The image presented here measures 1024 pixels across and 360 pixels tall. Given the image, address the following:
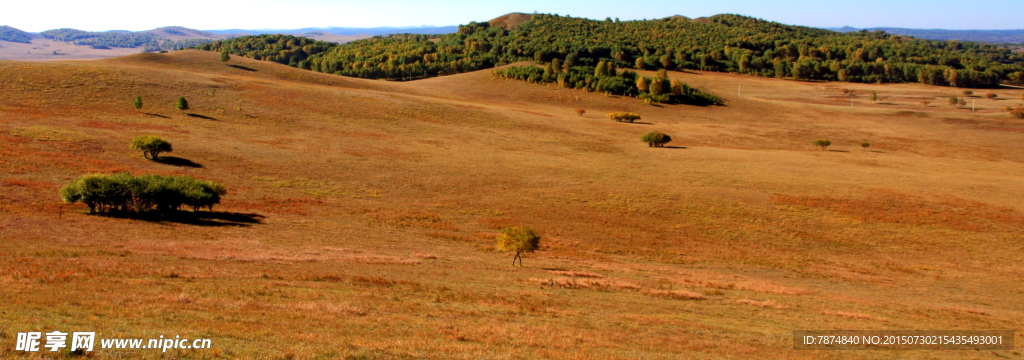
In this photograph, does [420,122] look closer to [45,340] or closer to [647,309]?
[647,309]

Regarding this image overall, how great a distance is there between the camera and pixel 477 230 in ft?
121

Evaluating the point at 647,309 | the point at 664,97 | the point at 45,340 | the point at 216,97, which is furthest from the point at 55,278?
the point at 664,97

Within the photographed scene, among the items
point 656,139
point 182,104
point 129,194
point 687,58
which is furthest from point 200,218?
point 687,58

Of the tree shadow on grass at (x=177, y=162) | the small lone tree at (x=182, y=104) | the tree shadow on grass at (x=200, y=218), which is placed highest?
the small lone tree at (x=182, y=104)

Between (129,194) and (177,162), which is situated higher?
(129,194)

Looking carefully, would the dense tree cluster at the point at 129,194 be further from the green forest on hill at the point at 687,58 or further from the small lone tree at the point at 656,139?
the green forest on hill at the point at 687,58

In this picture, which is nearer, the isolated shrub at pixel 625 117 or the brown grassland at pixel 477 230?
the brown grassland at pixel 477 230

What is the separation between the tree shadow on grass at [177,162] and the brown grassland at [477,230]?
0.69 m

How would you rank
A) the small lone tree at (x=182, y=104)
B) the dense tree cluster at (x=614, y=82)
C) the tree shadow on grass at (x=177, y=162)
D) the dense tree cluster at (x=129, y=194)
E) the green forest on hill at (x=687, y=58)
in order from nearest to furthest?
the dense tree cluster at (x=129, y=194), the tree shadow on grass at (x=177, y=162), the small lone tree at (x=182, y=104), the dense tree cluster at (x=614, y=82), the green forest on hill at (x=687, y=58)

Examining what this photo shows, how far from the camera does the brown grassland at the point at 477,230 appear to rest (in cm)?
1573

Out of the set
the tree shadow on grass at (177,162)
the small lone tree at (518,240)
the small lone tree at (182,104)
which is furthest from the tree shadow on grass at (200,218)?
the small lone tree at (182,104)

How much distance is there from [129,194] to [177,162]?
15.9 m

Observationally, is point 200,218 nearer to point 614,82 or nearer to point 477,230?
point 477,230

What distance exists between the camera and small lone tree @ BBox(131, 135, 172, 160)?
1832 inches
